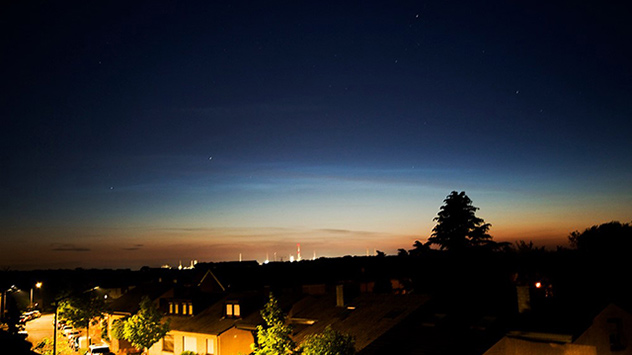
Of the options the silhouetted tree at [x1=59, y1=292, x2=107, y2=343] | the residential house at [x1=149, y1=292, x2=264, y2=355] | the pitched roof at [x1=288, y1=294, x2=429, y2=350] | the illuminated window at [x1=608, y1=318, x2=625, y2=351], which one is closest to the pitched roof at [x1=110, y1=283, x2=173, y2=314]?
the silhouetted tree at [x1=59, y1=292, x2=107, y2=343]

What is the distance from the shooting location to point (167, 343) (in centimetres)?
5041

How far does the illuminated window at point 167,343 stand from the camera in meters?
50.1

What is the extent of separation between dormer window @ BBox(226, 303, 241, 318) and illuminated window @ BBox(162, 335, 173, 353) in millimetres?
6402

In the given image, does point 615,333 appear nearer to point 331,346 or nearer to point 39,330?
point 331,346

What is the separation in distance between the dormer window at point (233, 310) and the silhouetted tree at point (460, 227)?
1307 inches

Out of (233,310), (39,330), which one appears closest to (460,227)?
(233,310)

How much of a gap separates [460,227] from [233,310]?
35597 millimetres

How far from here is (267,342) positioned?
31.6 metres

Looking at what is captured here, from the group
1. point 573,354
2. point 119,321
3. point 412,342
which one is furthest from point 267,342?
point 119,321

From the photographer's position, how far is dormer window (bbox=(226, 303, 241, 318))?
47.2 meters

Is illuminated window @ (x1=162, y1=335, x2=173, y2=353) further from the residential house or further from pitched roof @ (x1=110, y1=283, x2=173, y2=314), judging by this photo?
pitched roof @ (x1=110, y1=283, x2=173, y2=314)

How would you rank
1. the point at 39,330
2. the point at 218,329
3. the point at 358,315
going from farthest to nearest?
the point at 39,330 → the point at 218,329 → the point at 358,315

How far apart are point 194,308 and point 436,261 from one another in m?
30.2

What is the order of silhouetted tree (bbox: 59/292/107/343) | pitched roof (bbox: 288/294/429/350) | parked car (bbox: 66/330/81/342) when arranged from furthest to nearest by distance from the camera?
silhouetted tree (bbox: 59/292/107/343) < parked car (bbox: 66/330/81/342) < pitched roof (bbox: 288/294/429/350)
